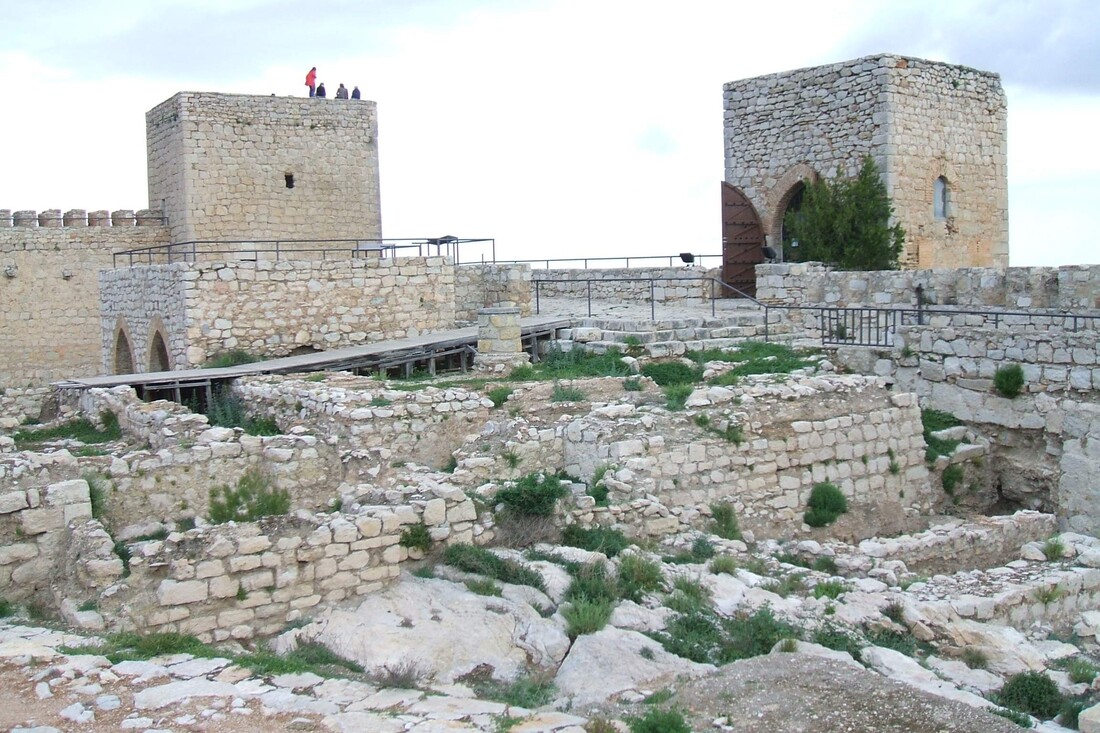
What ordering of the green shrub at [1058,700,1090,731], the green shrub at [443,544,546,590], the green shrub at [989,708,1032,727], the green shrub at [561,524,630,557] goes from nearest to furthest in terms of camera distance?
the green shrub at [989,708,1032,727] < the green shrub at [1058,700,1090,731] < the green shrub at [443,544,546,590] < the green shrub at [561,524,630,557]

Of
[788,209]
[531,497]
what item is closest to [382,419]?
[531,497]

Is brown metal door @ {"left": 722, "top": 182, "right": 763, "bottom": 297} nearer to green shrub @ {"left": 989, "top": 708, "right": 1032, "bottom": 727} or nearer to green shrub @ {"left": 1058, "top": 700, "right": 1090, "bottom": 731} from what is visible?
green shrub @ {"left": 1058, "top": 700, "right": 1090, "bottom": 731}

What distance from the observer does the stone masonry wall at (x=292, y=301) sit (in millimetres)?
16219

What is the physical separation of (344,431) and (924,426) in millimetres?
→ 7180

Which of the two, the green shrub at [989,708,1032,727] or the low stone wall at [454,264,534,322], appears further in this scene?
the low stone wall at [454,264,534,322]

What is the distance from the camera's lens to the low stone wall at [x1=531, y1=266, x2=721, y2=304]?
73.4 ft

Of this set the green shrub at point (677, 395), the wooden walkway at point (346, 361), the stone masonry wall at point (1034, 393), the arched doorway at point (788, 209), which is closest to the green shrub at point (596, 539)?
the green shrub at point (677, 395)

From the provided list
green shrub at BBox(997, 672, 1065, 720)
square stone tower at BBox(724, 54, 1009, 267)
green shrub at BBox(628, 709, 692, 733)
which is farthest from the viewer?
square stone tower at BBox(724, 54, 1009, 267)

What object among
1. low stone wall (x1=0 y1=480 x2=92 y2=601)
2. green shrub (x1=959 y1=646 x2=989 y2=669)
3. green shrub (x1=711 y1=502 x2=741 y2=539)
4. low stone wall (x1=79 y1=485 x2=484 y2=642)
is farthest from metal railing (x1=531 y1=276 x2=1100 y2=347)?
low stone wall (x1=0 y1=480 x2=92 y2=601)

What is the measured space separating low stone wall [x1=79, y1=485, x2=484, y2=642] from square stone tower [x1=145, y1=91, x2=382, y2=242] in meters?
14.5

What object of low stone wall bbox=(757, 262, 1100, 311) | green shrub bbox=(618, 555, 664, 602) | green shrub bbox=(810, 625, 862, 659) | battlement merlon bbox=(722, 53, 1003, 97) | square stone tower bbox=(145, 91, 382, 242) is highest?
battlement merlon bbox=(722, 53, 1003, 97)

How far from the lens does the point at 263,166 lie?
2220cm

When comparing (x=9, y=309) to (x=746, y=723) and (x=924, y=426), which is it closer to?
(x=924, y=426)

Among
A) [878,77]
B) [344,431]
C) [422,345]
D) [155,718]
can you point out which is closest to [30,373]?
[422,345]
